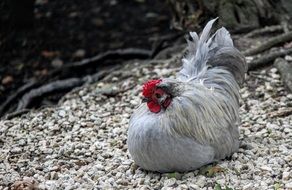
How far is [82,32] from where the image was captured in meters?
9.34

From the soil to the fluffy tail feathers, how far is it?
3406 millimetres

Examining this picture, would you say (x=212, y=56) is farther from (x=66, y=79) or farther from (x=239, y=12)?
(x=66, y=79)

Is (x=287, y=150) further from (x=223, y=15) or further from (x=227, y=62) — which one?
(x=223, y=15)

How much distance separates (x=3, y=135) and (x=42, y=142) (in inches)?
17.9

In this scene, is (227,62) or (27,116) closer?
(227,62)

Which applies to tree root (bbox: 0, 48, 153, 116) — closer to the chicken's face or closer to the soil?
the soil

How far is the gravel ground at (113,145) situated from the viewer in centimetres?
470

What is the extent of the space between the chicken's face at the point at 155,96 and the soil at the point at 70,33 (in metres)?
3.65

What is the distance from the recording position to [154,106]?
4.54 meters

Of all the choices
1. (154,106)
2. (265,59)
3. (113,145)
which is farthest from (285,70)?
(154,106)

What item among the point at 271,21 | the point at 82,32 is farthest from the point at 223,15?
the point at 82,32

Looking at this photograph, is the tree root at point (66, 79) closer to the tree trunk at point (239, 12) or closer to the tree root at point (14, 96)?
the tree root at point (14, 96)

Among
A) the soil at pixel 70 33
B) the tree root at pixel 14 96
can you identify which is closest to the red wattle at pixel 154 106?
the tree root at pixel 14 96

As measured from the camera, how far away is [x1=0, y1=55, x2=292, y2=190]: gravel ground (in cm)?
470
